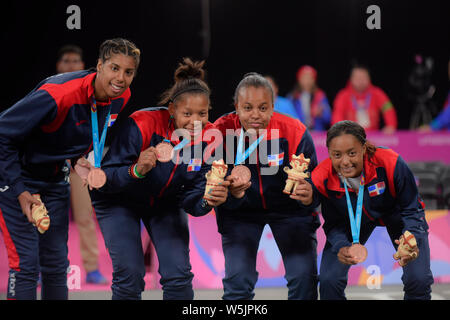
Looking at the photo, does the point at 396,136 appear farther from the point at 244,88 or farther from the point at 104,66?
the point at 104,66

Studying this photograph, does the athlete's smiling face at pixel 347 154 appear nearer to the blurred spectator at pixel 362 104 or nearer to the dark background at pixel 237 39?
the dark background at pixel 237 39

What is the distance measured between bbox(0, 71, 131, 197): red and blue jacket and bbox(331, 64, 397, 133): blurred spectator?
6.03 m

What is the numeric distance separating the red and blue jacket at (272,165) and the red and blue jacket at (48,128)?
875mm

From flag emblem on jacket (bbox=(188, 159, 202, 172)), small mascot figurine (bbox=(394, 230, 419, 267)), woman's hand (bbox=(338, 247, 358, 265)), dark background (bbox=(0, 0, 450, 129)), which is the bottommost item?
woman's hand (bbox=(338, 247, 358, 265))

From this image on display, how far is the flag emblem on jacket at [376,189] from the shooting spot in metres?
3.53

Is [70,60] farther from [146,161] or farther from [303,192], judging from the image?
[303,192]

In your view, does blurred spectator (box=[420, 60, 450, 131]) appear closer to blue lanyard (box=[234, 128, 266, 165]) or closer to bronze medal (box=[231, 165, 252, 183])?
blue lanyard (box=[234, 128, 266, 165])

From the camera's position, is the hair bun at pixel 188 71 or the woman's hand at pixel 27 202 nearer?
the woman's hand at pixel 27 202

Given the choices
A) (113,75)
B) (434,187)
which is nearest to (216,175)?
(113,75)

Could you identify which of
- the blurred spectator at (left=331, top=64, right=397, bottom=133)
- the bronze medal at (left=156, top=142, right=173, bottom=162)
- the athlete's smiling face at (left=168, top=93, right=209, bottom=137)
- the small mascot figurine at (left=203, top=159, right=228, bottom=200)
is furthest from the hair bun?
the blurred spectator at (left=331, top=64, right=397, bottom=133)

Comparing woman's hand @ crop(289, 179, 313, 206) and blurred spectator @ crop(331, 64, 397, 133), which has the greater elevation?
blurred spectator @ crop(331, 64, 397, 133)

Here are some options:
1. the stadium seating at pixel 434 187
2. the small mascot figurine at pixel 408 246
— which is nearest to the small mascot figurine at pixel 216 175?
the small mascot figurine at pixel 408 246

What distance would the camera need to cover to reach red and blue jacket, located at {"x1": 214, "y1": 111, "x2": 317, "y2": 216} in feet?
12.0
